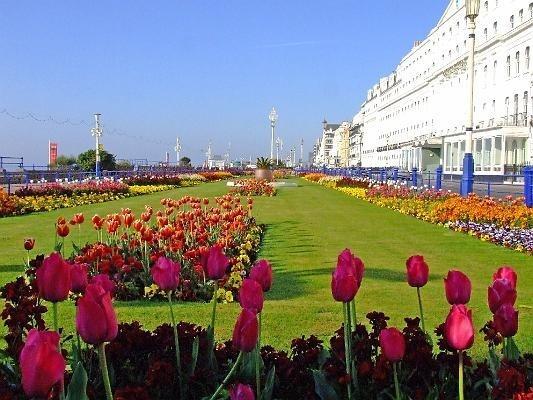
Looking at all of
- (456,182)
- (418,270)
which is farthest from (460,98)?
(418,270)

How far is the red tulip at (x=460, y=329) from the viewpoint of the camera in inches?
74.2

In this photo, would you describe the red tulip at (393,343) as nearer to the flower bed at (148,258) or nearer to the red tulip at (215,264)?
the red tulip at (215,264)

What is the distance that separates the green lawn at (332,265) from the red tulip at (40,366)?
11.9 ft

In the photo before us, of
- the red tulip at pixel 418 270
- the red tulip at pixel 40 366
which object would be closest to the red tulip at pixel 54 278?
the red tulip at pixel 40 366

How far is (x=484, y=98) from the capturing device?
47.1 m

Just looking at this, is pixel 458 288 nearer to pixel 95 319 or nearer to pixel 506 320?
pixel 506 320

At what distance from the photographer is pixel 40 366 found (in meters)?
1.42

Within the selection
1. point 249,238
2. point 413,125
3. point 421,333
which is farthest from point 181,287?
point 413,125

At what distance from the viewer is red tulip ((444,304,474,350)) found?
1884 mm

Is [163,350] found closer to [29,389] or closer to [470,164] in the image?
[29,389]

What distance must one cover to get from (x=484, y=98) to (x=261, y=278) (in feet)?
157

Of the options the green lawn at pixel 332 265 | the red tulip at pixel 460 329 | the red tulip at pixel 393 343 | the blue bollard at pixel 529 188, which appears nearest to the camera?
the red tulip at pixel 460 329

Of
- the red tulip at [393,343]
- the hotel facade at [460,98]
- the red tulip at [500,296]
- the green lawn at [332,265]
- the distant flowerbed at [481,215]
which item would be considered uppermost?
the hotel facade at [460,98]

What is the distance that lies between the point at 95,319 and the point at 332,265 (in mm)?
7204
